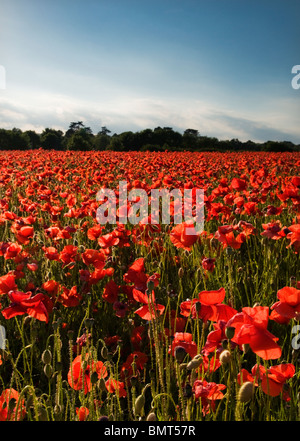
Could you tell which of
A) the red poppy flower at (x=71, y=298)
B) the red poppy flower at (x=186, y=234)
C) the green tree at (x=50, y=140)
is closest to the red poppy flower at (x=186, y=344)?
the red poppy flower at (x=186, y=234)

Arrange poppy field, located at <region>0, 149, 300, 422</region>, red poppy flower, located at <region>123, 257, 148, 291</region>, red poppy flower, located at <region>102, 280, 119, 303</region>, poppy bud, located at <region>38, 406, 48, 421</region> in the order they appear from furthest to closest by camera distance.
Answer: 1. red poppy flower, located at <region>102, 280, 119, 303</region>
2. red poppy flower, located at <region>123, 257, 148, 291</region>
3. poppy field, located at <region>0, 149, 300, 422</region>
4. poppy bud, located at <region>38, 406, 48, 421</region>

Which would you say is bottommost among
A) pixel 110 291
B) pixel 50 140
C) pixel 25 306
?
pixel 110 291

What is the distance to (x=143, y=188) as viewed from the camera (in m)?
4.32

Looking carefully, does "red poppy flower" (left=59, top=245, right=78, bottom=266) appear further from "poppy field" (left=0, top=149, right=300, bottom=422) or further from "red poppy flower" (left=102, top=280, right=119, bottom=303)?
"red poppy flower" (left=102, top=280, right=119, bottom=303)

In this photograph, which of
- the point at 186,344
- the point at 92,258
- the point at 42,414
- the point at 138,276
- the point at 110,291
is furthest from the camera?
the point at 92,258

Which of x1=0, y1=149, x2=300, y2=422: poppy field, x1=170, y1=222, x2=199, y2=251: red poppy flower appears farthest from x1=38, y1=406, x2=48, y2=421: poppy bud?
x1=170, y1=222, x2=199, y2=251: red poppy flower

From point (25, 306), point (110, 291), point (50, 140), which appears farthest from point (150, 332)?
point (50, 140)

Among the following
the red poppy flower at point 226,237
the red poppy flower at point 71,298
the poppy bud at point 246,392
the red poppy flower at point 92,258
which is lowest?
the red poppy flower at point 71,298

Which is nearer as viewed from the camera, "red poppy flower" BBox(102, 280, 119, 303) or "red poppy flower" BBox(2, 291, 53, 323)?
"red poppy flower" BBox(2, 291, 53, 323)

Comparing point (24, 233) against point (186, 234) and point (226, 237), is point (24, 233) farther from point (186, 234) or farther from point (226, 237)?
point (226, 237)

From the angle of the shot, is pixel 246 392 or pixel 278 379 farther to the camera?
pixel 278 379

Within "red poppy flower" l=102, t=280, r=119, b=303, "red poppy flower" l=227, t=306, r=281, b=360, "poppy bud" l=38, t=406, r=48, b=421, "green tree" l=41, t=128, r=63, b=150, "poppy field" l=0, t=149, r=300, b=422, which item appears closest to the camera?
"red poppy flower" l=227, t=306, r=281, b=360

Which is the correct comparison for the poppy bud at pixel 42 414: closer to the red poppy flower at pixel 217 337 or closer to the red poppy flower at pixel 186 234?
the red poppy flower at pixel 217 337
